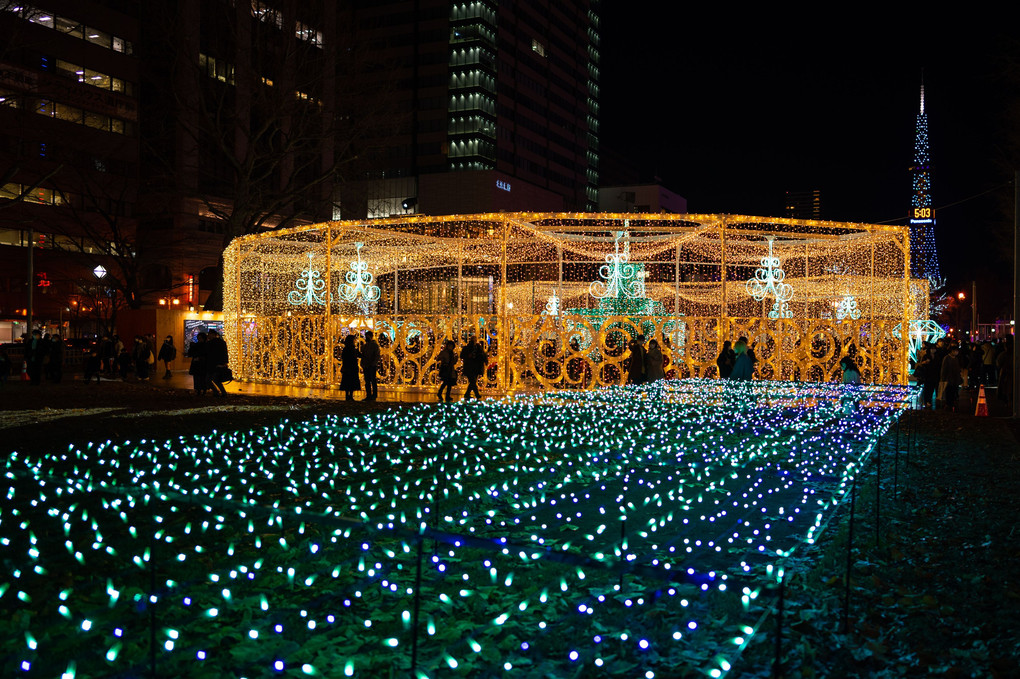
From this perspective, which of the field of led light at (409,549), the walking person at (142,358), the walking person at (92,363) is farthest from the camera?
the walking person at (142,358)

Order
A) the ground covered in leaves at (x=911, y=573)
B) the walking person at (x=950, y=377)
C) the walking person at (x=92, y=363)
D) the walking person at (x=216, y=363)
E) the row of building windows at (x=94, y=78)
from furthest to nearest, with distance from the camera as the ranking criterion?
the row of building windows at (x=94, y=78) → the walking person at (x=92, y=363) → the walking person at (x=216, y=363) → the walking person at (x=950, y=377) → the ground covered in leaves at (x=911, y=573)

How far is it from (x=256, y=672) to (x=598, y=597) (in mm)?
1932

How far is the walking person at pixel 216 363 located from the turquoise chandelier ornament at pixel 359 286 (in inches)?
174

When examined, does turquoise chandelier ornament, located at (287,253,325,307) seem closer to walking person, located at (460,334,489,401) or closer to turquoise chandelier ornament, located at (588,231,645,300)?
walking person, located at (460,334,489,401)

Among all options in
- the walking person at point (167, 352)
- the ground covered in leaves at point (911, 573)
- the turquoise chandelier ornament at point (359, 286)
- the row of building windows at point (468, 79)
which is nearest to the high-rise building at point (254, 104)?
the walking person at point (167, 352)

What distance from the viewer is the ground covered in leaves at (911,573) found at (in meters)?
3.91

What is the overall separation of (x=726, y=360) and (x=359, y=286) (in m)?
9.74

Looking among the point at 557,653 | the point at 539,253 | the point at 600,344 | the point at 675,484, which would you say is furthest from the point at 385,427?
the point at 539,253

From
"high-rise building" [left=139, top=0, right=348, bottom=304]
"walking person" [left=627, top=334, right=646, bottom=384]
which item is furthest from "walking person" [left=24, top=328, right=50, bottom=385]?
"walking person" [left=627, top=334, right=646, bottom=384]

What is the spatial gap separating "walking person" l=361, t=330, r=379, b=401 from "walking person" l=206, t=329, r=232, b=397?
10.0ft

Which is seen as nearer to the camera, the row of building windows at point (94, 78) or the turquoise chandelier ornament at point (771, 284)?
the turquoise chandelier ornament at point (771, 284)

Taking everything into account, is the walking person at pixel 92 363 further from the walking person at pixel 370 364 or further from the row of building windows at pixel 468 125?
the row of building windows at pixel 468 125

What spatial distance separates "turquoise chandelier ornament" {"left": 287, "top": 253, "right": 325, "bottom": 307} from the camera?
22.1 m

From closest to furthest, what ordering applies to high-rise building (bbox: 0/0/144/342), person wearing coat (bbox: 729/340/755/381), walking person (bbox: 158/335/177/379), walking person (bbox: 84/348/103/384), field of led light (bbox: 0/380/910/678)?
1. field of led light (bbox: 0/380/910/678)
2. person wearing coat (bbox: 729/340/755/381)
3. walking person (bbox: 84/348/103/384)
4. walking person (bbox: 158/335/177/379)
5. high-rise building (bbox: 0/0/144/342)
